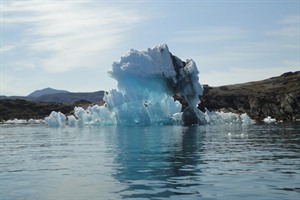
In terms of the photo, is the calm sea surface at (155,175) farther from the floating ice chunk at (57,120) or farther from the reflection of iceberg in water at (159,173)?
the floating ice chunk at (57,120)

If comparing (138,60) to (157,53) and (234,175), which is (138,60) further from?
(234,175)

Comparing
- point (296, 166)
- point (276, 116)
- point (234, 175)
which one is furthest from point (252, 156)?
point (276, 116)

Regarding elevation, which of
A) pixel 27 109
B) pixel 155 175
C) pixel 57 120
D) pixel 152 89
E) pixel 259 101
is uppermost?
pixel 152 89

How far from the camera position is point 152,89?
79.8 m

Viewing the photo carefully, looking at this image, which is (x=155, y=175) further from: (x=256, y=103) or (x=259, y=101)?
(x=259, y=101)

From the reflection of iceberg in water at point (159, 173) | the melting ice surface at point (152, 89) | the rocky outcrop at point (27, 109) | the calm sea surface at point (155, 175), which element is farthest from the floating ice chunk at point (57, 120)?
the rocky outcrop at point (27, 109)

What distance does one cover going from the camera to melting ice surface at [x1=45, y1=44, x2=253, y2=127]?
248 feet

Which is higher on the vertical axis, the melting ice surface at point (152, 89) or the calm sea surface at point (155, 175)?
the melting ice surface at point (152, 89)

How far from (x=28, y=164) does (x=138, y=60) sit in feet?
164

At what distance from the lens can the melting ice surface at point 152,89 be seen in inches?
2977

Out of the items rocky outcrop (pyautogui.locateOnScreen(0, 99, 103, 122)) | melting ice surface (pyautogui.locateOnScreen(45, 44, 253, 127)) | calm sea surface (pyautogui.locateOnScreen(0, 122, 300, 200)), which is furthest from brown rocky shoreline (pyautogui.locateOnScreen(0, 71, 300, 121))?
calm sea surface (pyautogui.locateOnScreen(0, 122, 300, 200))

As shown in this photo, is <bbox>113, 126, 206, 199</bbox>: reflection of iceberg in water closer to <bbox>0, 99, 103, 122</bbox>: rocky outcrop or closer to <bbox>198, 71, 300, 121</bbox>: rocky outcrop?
<bbox>198, 71, 300, 121</bbox>: rocky outcrop

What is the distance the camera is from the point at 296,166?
22.9 m

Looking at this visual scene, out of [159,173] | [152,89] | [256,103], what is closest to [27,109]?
[256,103]
